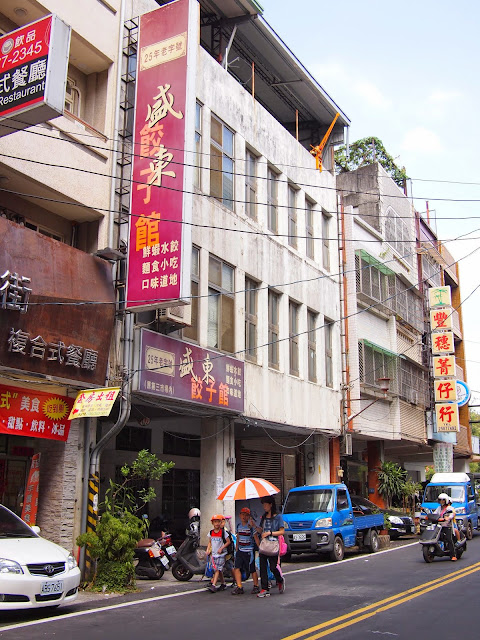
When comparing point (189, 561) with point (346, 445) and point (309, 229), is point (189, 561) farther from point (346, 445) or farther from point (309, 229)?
point (309, 229)

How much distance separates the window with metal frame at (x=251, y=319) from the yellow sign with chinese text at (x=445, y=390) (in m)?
14.0

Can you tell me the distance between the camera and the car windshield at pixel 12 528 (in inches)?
407

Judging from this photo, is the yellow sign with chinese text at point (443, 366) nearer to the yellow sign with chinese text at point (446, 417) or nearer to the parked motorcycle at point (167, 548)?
the yellow sign with chinese text at point (446, 417)

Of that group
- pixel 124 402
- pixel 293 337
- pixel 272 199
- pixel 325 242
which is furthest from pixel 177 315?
pixel 325 242

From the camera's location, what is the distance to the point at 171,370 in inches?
611

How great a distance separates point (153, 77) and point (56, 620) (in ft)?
36.0

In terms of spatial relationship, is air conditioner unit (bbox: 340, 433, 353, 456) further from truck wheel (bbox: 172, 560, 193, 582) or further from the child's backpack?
the child's backpack

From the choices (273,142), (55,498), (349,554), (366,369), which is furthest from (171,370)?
(366,369)

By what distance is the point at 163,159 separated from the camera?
48.0 feet

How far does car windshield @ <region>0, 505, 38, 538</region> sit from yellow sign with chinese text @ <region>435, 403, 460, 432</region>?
77.2ft

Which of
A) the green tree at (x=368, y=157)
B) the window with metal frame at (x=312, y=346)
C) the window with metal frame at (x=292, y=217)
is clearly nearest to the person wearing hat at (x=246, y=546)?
the window with metal frame at (x=312, y=346)

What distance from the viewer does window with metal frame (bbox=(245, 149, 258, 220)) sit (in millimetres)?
21031

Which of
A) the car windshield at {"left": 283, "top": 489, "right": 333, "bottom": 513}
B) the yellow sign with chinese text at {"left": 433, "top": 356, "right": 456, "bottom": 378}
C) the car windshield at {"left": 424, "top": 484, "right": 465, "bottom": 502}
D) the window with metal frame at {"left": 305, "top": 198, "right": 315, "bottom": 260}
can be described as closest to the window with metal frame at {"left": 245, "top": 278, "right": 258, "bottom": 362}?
the car windshield at {"left": 283, "top": 489, "right": 333, "bottom": 513}

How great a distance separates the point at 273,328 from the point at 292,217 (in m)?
4.49
